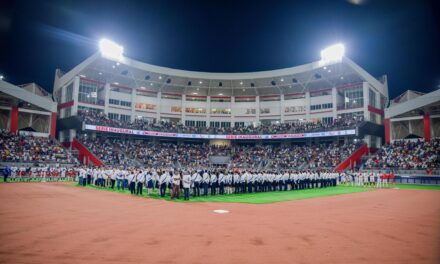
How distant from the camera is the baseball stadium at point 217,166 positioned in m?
8.16

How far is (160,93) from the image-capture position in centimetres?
6638

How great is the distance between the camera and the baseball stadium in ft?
26.8

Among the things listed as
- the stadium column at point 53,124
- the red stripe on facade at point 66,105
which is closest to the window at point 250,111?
the red stripe on facade at point 66,105

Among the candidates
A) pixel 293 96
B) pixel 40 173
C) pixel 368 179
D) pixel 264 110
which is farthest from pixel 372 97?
pixel 40 173

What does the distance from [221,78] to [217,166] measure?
19.6 metres

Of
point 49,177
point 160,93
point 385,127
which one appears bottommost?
point 49,177

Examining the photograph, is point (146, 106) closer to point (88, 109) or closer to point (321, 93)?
point (88, 109)

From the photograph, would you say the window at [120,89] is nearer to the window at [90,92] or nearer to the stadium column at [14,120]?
the window at [90,92]

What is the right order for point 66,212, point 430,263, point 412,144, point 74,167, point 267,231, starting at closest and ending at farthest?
point 430,263, point 267,231, point 66,212, point 74,167, point 412,144

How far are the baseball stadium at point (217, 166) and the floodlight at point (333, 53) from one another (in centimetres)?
36

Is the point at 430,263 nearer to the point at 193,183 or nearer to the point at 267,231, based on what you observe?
the point at 267,231

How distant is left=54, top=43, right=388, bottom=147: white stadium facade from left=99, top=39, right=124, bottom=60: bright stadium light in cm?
40

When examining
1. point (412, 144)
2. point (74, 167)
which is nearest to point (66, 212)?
point (74, 167)

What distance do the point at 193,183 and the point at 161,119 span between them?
4660cm
